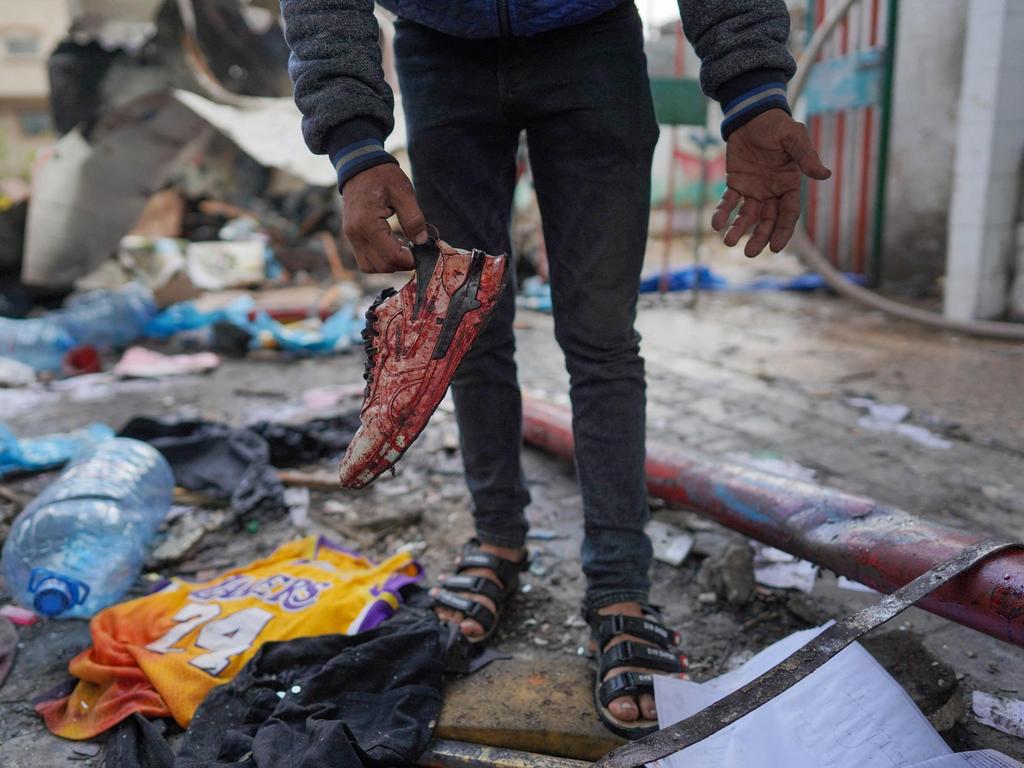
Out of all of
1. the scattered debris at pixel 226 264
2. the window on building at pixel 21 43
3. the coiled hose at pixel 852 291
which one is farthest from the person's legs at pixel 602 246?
the window on building at pixel 21 43

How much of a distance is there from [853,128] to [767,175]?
492 cm

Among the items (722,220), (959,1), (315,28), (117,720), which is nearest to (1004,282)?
(959,1)

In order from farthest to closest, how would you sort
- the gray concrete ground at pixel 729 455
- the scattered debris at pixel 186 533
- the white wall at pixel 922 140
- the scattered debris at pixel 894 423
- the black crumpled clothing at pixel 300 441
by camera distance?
the white wall at pixel 922 140 < the black crumpled clothing at pixel 300 441 < the scattered debris at pixel 894 423 < the scattered debris at pixel 186 533 < the gray concrete ground at pixel 729 455

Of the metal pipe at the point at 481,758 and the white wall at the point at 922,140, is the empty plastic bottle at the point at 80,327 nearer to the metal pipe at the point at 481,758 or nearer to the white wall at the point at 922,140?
the metal pipe at the point at 481,758

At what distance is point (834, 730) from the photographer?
1189 mm

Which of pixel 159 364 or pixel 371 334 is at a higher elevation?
pixel 371 334

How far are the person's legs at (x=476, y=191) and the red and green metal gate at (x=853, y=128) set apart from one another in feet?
15.4

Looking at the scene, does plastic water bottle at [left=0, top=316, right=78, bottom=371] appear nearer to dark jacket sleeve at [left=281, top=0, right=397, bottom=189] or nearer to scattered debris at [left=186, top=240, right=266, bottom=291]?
scattered debris at [left=186, top=240, right=266, bottom=291]

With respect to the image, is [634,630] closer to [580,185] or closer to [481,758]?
[481,758]

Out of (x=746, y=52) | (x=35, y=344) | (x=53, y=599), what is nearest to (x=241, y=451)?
(x=53, y=599)

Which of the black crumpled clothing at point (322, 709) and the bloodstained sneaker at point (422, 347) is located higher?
the bloodstained sneaker at point (422, 347)

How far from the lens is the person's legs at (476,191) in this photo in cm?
152

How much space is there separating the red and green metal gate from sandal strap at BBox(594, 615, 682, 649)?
491 centimetres

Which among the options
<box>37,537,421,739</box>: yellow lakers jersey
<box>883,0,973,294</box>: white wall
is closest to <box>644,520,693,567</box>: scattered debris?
<box>37,537,421,739</box>: yellow lakers jersey
